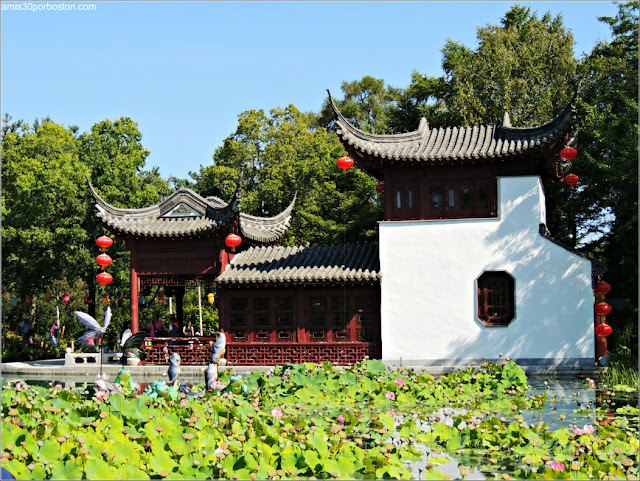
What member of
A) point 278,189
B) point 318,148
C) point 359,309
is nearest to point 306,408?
point 359,309

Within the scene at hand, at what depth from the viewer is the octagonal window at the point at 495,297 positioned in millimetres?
14688

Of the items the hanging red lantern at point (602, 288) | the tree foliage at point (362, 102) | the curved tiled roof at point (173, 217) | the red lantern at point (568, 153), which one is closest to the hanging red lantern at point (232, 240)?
the curved tiled roof at point (173, 217)

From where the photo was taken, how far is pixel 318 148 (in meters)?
25.9

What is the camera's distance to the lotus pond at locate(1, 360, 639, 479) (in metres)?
5.86

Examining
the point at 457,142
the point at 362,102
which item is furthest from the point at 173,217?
the point at 362,102

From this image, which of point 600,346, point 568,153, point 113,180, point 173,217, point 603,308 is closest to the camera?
point 603,308

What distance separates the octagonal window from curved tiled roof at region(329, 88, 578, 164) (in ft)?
7.47

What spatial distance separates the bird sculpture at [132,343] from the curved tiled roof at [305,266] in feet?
6.72

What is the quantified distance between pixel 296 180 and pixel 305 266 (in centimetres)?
912

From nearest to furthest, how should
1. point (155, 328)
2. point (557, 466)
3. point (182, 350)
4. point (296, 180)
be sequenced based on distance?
point (557, 466), point (182, 350), point (155, 328), point (296, 180)

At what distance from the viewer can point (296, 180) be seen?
24469 millimetres

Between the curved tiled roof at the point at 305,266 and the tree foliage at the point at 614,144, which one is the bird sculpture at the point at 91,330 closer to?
the curved tiled roof at the point at 305,266

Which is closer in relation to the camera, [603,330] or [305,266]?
[603,330]

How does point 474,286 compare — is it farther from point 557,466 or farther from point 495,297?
point 557,466
